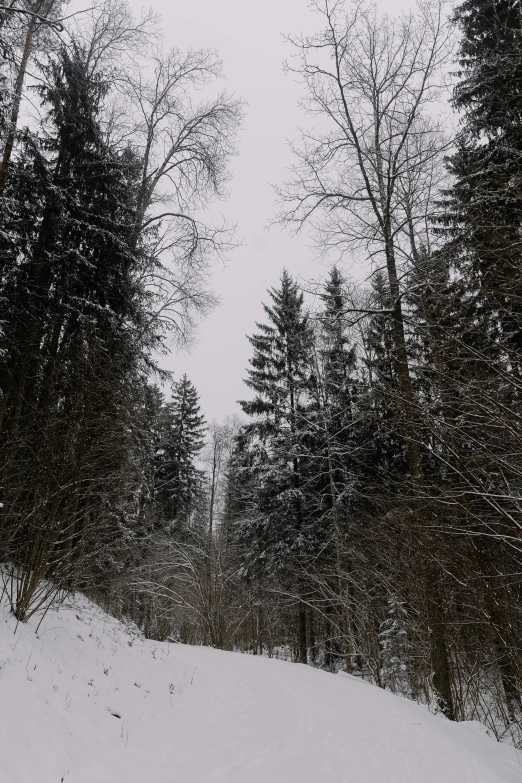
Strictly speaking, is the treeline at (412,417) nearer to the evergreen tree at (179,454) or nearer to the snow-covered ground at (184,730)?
the snow-covered ground at (184,730)

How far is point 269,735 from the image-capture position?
4.54 metres

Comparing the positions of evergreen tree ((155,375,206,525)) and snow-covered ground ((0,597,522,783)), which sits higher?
evergreen tree ((155,375,206,525))

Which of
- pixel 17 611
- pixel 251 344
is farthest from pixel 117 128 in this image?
pixel 17 611

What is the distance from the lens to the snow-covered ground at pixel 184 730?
337 centimetres

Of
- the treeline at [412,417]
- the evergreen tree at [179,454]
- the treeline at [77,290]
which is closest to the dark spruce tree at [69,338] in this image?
the treeline at [77,290]

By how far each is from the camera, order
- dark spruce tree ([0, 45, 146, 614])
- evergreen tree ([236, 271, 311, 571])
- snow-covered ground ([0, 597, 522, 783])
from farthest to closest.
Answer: evergreen tree ([236, 271, 311, 571]) < dark spruce tree ([0, 45, 146, 614]) < snow-covered ground ([0, 597, 522, 783])

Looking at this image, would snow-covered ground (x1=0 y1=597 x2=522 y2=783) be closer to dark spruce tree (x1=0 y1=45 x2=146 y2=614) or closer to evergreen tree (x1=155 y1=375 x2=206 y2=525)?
dark spruce tree (x1=0 y1=45 x2=146 y2=614)

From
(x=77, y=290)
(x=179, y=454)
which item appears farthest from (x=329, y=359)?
(x=179, y=454)

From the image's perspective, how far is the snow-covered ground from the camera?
133 inches

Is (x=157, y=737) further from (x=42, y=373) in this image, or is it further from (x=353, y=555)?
(x=353, y=555)

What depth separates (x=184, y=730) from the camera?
4.65m

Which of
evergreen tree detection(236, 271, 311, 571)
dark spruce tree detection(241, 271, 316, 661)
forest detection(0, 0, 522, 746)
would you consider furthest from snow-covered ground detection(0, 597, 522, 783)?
evergreen tree detection(236, 271, 311, 571)

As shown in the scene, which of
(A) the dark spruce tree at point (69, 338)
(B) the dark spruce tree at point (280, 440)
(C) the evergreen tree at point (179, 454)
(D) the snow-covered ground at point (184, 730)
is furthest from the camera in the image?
(C) the evergreen tree at point (179, 454)

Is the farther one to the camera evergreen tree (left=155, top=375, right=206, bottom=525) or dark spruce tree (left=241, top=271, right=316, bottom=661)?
evergreen tree (left=155, top=375, right=206, bottom=525)
